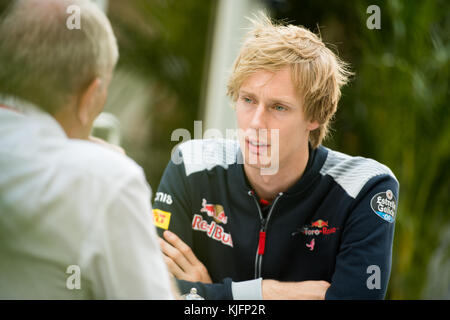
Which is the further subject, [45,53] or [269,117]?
[269,117]

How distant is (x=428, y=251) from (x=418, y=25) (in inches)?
43.1

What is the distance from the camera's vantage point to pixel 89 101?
92 centimetres

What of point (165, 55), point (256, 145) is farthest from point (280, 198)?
point (165, 55)

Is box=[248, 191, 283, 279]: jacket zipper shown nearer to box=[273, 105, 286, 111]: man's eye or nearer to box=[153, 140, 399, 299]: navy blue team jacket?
box=[153, 140, 399, 299]: navy blue team jacket

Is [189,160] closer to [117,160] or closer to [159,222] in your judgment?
[159,222]

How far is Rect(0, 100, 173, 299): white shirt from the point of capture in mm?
781

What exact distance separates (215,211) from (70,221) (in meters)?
0.69

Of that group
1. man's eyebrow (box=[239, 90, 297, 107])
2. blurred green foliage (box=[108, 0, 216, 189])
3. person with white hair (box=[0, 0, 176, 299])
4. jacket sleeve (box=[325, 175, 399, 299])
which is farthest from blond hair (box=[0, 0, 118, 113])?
blurred green foliage (box=[108, 0, 216, 189])

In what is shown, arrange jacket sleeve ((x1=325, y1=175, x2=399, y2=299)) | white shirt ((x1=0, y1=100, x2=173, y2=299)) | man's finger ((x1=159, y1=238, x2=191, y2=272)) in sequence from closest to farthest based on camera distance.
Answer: white shirt ((x1=0, y1=100, x2=173, y2=299)) < jacket sleeve ((x1=325, y1=175, x2=399, y2=299)) < man's finger ((x1=159, y1=238, x2=191, y2=272))

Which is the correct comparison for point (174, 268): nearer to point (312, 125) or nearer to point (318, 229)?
point (318, 229)

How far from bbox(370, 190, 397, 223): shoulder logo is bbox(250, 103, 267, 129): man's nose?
1.26ft

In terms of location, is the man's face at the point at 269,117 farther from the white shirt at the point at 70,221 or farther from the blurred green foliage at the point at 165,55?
the blurred green foliage at the point at 165,55

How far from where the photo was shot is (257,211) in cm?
141
